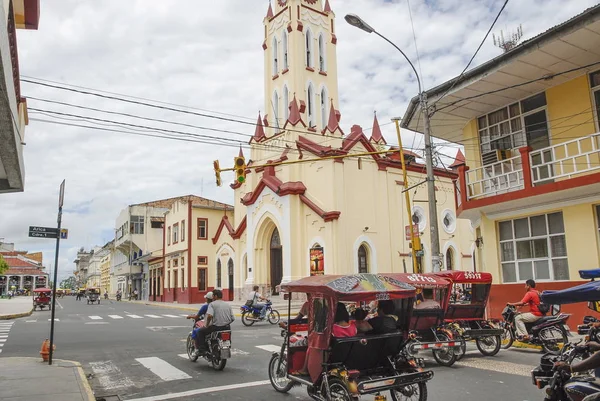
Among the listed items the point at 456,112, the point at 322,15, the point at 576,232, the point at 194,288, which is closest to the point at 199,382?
the point at 576,232

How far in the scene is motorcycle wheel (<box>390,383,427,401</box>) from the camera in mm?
7035

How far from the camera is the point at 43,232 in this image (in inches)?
400

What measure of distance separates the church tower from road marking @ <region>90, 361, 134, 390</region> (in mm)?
25579

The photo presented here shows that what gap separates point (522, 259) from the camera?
53.9 feet

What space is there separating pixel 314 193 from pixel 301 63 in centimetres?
1129

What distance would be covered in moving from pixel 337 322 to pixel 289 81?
31.9m

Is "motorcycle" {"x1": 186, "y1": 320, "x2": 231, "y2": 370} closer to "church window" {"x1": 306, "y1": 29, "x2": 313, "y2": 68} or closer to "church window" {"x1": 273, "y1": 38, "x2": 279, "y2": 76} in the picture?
"church window" {"x1": 306, "y1": 29, "x2": 313, "y2": 68}

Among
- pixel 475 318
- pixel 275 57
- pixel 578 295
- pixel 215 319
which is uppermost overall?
pixel 275 57

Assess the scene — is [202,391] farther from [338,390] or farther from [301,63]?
[301,63]

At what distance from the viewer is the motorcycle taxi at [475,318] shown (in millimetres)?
11453

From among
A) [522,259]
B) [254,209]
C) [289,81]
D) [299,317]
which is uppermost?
[289,81]

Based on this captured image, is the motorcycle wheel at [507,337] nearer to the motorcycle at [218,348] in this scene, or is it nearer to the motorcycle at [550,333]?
the motorcycle at [550,333]

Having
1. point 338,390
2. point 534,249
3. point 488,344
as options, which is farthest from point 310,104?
point 338,390

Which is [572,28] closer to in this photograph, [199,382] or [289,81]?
[199,382]
